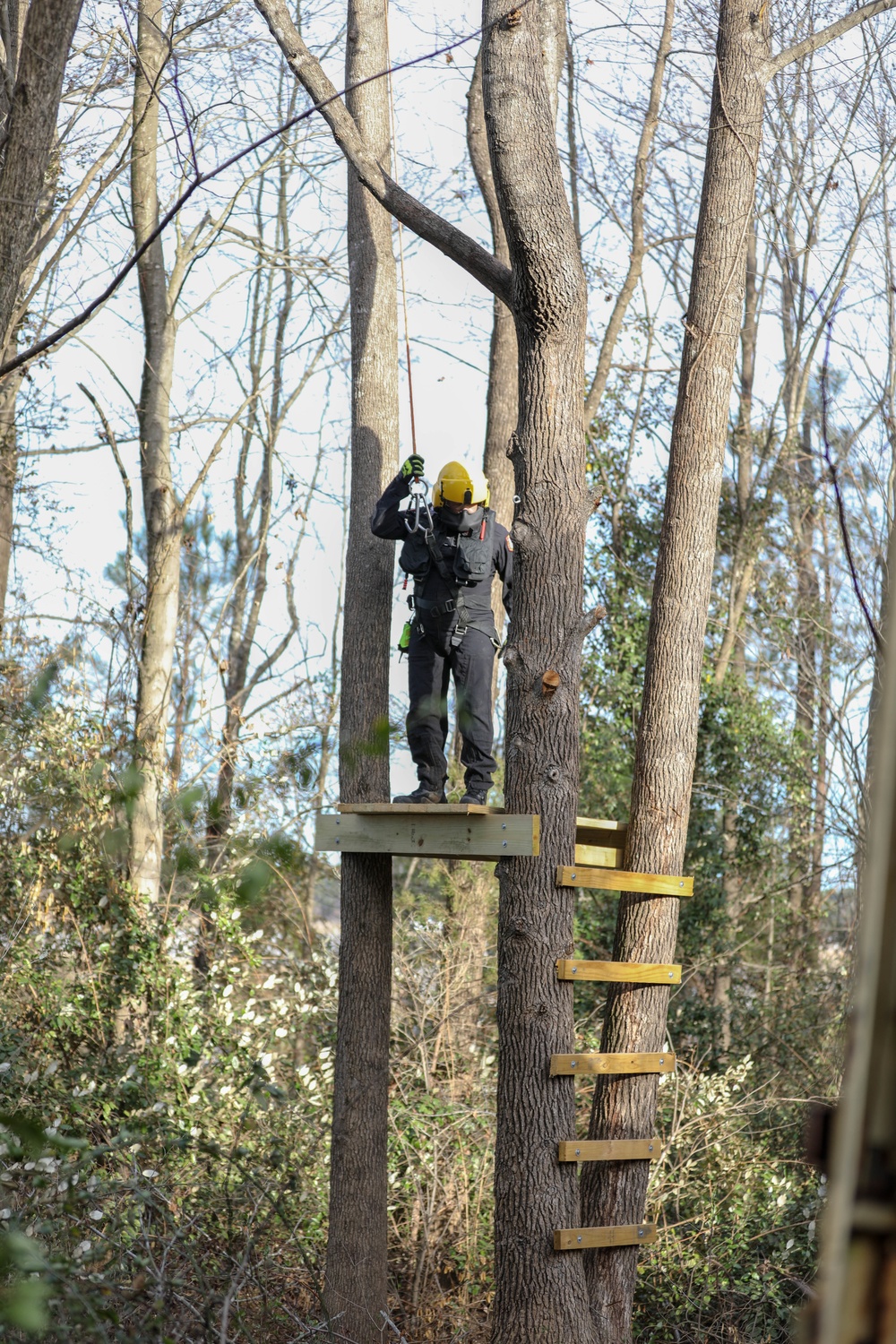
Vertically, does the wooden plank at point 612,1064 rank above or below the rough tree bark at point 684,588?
below

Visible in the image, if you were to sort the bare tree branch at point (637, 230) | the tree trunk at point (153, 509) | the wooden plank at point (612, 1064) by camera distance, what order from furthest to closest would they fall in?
1. the bare tree branch at point (637, 230)
2. the tree trunk at point (153, 509)
3. the wooden plank at point (612, 1064)

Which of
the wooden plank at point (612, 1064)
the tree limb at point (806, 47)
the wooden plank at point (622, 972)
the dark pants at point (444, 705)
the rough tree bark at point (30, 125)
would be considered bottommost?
the wooden plank at point (612, 1064)

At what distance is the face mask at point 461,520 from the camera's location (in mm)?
5418

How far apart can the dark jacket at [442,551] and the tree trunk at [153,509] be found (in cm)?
351

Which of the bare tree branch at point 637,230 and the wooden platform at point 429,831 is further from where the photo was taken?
the bare tree branch at point 637,230

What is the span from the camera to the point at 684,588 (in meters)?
5.77

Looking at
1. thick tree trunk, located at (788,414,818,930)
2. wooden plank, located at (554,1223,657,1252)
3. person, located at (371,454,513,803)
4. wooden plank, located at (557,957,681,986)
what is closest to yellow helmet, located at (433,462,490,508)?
person, located at (371,454,513,803)

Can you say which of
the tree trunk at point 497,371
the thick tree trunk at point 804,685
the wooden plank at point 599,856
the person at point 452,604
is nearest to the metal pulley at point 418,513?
the person at point 452,604

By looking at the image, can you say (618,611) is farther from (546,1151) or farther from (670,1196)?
(546,1151)

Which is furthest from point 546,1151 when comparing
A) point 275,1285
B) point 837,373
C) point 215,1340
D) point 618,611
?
point 837,373

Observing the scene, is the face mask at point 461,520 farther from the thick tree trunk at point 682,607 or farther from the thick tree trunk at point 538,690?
the thick tree trunk at point 682,607

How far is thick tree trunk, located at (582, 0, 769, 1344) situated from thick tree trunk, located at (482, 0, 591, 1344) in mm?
522

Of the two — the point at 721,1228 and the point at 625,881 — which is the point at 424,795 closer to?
the point at 625,881

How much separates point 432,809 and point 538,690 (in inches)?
26.6
